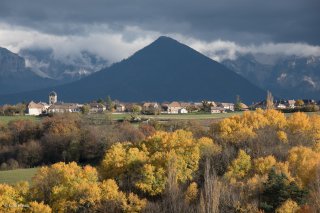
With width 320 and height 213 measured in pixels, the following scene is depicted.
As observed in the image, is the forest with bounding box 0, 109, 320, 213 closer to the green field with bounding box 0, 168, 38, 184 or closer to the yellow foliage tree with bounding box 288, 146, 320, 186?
the yellow foliage tree with bounding box 288, 146, 320, 186

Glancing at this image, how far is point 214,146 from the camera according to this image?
7075 cm

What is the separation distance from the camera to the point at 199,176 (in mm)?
63094

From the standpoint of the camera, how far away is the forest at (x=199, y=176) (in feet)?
167

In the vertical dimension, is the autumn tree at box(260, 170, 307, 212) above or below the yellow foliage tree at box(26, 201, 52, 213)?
above

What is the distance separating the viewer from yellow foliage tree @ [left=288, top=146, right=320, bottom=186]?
56.7 metres

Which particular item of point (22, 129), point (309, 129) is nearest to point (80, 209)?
point (309, 129)

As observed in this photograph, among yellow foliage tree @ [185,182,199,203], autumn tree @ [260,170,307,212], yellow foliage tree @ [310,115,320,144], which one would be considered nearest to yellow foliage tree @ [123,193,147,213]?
yellow foliage tree @ [185,182,199,203]

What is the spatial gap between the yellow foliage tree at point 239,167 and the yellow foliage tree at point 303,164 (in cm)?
479

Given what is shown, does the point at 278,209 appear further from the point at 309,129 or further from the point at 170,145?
the point at 309,129

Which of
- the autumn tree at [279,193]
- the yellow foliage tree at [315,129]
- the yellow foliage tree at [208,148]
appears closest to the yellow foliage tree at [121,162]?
the yellow foliage tree at [208,148]

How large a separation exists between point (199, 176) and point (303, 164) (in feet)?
37.9

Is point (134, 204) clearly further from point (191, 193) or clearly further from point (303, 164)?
point (303, 164)

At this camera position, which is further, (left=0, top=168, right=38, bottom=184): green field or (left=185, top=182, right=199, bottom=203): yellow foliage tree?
(left=0, top=168, right=38, bottom=184): green field

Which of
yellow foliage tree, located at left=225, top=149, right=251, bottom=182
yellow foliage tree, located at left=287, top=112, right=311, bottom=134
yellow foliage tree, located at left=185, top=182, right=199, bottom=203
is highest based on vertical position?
yellow foliage tree, located at left=287, top=112, right=311, bottom=134
